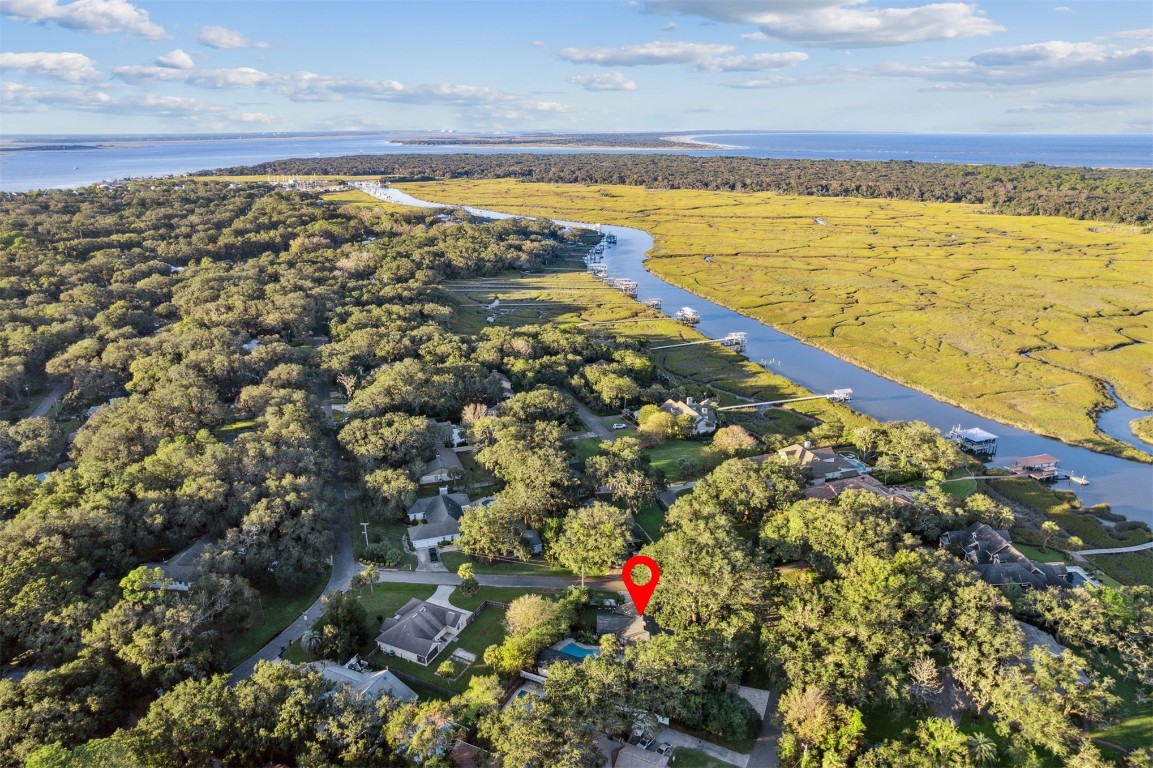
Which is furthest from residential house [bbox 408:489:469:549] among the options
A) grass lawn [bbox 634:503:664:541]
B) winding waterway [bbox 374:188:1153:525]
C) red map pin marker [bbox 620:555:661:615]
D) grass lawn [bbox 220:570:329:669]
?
winding waterway [bbox 374:188:1153:525]

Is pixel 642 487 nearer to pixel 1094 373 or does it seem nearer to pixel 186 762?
pixel 186 762

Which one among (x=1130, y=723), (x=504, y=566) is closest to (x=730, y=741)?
(x=504, y=566)

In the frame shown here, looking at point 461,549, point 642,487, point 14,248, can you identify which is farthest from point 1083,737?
point 14,248

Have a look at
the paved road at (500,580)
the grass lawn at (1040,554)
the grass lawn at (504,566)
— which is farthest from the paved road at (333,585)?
the grass lawn at (1040,554)

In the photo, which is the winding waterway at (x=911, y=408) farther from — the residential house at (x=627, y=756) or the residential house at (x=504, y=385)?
the residential house at (x=627, y=756)

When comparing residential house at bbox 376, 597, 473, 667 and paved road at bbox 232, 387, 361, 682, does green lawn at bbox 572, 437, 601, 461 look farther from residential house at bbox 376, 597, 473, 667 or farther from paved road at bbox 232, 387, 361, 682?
residential house at bbox 376, 597, 473, 667

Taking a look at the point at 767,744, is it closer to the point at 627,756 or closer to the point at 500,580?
the point at 627,756
